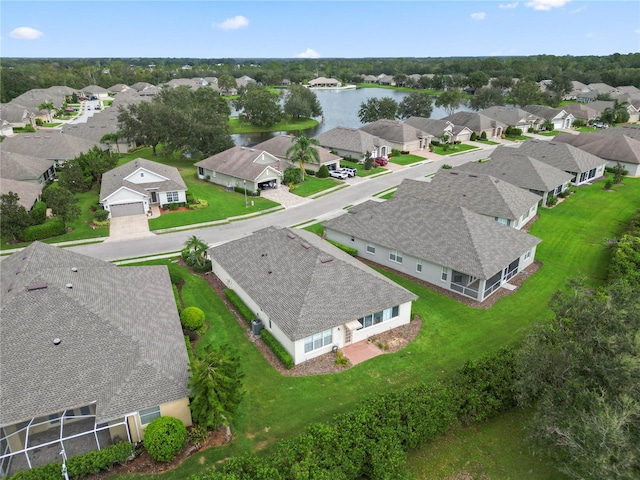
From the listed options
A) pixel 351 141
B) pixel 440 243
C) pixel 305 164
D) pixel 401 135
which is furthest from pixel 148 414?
pixel 401 135

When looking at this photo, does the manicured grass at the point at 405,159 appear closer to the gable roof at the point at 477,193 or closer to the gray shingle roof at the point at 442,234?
the gable roof at the point at 477,193

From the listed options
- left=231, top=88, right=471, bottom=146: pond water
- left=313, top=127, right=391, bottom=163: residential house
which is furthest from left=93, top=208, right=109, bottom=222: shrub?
left=231, top=88, right=471, bottom=146: pond water

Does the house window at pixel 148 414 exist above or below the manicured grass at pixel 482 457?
above

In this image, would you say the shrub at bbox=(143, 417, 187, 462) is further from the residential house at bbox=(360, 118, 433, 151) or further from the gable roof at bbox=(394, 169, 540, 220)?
A: the residential house at bbox=(360, 118, 433, 151)

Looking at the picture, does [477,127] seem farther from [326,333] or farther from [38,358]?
[38,358]

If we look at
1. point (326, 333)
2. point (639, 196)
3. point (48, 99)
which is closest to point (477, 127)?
point (639, 196)

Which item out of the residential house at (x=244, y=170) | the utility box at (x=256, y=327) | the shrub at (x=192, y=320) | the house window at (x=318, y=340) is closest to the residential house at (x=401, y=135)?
the residential house at (x=244, y=170)

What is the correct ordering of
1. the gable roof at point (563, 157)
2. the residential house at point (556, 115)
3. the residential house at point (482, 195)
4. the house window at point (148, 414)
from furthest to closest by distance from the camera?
the residential house at point (556, 115)
the gable roof at point (563, 157)
the residential house at point (482, 195)
the house window at point (148, 414)
